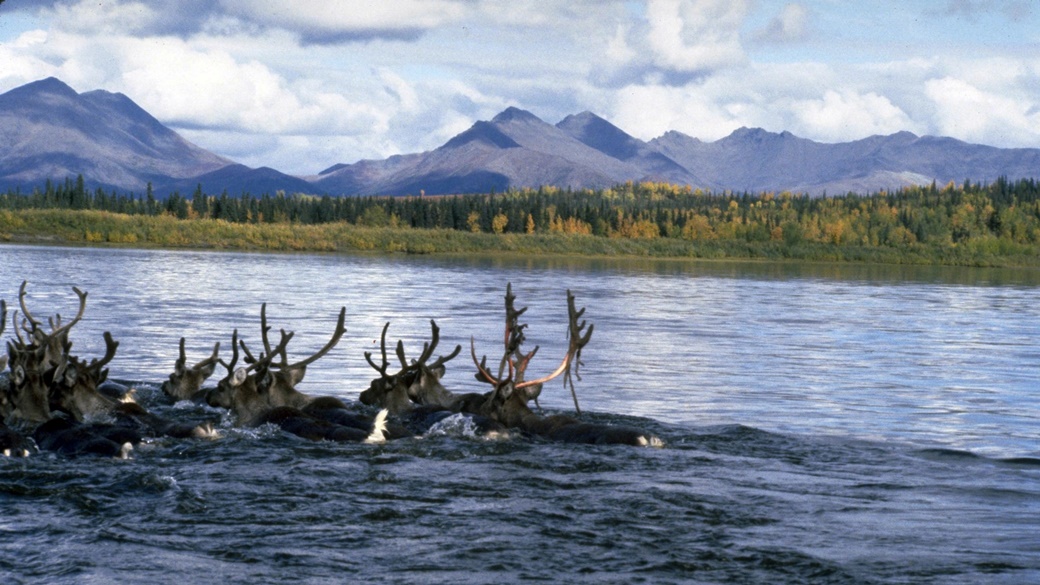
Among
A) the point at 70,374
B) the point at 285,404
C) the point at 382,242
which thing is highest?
the point at 70,374

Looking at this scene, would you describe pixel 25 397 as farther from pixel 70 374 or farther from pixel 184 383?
pixel 184 383

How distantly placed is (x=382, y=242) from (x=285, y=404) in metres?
119

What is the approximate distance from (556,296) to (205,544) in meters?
42.6

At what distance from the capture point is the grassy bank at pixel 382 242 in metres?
121

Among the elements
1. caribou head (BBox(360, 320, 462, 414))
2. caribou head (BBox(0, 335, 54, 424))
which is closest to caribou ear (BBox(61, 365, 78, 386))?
caribou head (BBox(0, 335, 54, 424))

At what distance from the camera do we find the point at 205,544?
10.5m

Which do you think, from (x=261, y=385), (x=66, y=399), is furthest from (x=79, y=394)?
(x=261, y=385)

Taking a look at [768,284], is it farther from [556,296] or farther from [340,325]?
[340,325]

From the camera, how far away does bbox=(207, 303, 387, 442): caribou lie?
48.2 feet

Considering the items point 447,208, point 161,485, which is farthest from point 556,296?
point 447,208

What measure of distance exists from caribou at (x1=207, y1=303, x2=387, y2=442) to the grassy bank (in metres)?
100

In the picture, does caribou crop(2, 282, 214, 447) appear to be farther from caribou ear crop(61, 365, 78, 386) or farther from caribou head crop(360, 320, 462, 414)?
caribou head crop(360, 320, 462, 414)

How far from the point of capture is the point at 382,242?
13488 cm

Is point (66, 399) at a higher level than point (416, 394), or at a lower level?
higher
